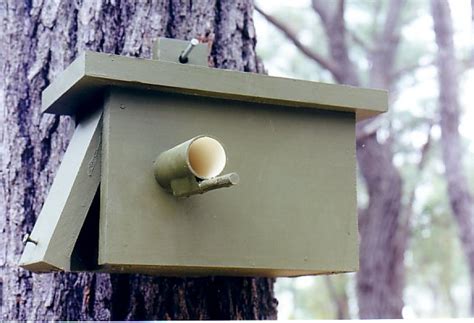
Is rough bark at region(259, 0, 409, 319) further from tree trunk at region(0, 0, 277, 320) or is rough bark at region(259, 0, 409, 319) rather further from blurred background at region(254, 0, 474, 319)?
tree trunk at region(0, 0, 277, 320)

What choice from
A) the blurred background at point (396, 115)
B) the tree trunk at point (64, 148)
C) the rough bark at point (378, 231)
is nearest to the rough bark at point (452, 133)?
the blurred background at point (396, 115)

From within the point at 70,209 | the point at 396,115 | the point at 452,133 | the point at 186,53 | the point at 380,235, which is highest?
the point at 396,115

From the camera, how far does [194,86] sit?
4.67 feet

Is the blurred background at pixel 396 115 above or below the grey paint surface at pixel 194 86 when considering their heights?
above

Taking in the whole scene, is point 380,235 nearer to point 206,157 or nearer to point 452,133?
point 452,133

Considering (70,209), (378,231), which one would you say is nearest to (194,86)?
(70,209)

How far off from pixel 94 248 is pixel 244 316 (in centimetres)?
44

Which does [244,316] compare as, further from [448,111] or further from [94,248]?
[448,111]

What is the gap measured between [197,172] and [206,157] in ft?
0.09

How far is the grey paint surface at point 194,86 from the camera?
53.8 inches

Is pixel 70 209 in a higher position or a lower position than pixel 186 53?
lower

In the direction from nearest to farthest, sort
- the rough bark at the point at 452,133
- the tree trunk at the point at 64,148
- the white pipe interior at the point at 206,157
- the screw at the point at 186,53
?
the white pipe interior at the point at 206,157 → the screw at the point at 186,53 → the tree trunk at the point at 64,148 → the rough bark at the point at 452,133

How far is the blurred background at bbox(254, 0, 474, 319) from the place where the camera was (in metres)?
5.07

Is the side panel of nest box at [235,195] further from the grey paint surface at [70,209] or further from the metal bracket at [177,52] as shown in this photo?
the metal bracket at [177,52]
